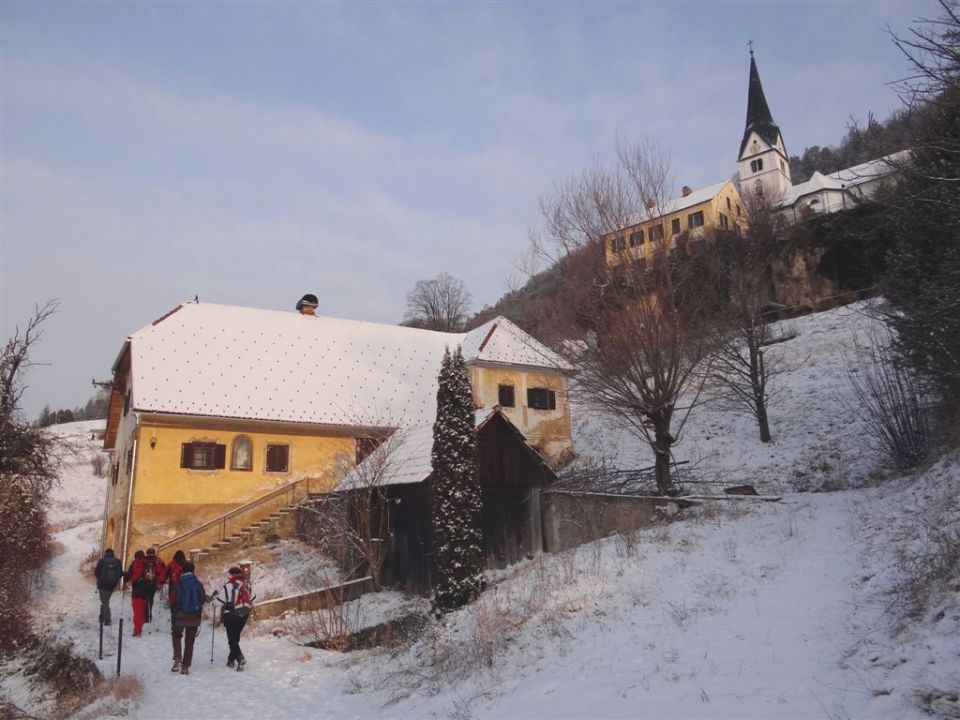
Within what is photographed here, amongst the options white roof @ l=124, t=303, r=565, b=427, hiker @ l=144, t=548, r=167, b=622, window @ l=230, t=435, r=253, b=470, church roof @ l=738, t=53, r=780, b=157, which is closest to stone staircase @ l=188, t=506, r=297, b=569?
window @ l=230, t=435, r=253, b=470

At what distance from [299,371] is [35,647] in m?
14.8

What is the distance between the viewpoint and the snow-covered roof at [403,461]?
19.6 metres

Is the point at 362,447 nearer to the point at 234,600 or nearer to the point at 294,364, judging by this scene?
the point at 294,364

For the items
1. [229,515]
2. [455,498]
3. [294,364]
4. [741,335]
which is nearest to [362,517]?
[455,498]

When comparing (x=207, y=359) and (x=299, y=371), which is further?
(x=299, y=371)

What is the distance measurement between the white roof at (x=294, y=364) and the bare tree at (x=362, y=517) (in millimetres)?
4788

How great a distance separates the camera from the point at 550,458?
31688 mm

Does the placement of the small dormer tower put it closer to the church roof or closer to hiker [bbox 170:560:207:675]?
the church roof

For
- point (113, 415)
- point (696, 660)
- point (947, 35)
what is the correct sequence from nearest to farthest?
point (947, 35), point (696, 660), point (113, 415)

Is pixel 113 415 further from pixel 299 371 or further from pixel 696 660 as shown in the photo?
pixel 696 660

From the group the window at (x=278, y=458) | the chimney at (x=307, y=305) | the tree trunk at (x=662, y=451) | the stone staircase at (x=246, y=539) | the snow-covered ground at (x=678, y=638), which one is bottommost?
the snow-covered ground at (x=678, y=638)

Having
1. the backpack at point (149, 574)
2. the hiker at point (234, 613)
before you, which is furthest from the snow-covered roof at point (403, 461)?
the hiker at point (234, 613)

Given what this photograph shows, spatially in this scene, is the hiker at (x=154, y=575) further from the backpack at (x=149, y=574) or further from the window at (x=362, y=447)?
the window at (x=362, y=447)

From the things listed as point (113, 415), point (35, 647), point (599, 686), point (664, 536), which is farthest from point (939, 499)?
point (113, 415)
